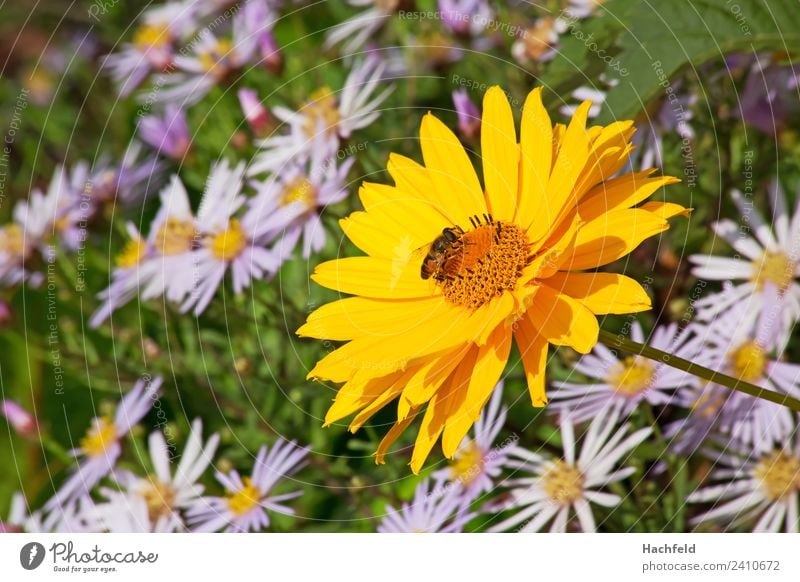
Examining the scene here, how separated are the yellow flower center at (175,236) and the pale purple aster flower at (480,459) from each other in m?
0.25

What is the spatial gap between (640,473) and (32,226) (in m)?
0.52

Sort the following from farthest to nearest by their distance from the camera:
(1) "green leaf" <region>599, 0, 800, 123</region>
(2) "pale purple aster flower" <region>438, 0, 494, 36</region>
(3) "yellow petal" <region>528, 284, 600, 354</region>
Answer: (2) "pale purple aster flower" <region>438, 0, 494, 36</region> < (1) "green leaf" <region>599, 0, 800, 123</region> < (3) "yellow petal" <region>528, 284, 600, 354</region>

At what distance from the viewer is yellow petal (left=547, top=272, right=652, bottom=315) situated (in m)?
0.46

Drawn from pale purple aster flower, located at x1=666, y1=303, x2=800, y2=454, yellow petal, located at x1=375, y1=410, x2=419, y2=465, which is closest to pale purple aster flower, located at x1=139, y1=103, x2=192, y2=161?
yellow petal, located at x1=375, y1=410, x2=419, y2=465

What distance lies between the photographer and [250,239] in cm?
64

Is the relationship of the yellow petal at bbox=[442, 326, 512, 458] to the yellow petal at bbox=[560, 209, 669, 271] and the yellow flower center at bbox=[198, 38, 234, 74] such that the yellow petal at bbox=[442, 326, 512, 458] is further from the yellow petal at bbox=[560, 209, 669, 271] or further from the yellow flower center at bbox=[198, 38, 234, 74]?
the yellow flower center at bbox=[198, 38, 234, 74]

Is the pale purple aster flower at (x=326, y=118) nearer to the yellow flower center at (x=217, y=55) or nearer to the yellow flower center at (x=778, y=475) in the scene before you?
the yellow flower center at (x=217, y=55)

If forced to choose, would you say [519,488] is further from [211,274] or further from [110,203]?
[110,203]

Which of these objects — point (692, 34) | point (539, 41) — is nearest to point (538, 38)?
point (539, 41)

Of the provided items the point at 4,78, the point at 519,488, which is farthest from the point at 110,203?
the point at 519,488

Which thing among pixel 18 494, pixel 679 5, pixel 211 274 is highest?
pixel 679 5

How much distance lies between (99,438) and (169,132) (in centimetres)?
25

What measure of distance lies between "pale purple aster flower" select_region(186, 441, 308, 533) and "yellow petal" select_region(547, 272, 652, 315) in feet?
0.88

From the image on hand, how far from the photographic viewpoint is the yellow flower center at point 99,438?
65 centimetres
